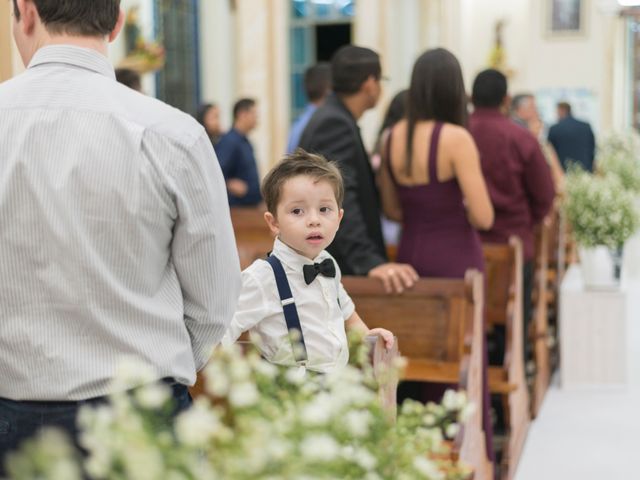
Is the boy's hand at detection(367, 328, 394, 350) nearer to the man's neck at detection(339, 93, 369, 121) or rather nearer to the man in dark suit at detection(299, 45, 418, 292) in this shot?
the man in dark suit at detection(299, 45, 418, 292)

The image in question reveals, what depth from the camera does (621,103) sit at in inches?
898

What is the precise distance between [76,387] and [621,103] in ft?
72.4

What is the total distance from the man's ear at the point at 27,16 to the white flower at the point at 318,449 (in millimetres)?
1271

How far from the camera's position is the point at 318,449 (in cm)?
112

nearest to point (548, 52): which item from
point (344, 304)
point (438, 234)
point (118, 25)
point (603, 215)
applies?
point (603, 215)

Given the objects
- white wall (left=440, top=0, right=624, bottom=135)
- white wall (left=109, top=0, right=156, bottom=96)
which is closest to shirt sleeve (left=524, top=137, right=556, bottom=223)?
white wall (left=109, top=0, right=156, bottom=96)

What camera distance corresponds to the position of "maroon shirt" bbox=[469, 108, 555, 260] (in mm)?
5906

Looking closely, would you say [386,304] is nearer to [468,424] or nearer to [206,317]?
[468,424]

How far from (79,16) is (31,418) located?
78 centimetres

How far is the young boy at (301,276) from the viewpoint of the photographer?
2693 millimetres

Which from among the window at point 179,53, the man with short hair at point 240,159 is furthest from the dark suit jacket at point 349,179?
the window at point 179,53

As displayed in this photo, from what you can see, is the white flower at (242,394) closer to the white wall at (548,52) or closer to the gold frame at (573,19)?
the white wall at (548,52)

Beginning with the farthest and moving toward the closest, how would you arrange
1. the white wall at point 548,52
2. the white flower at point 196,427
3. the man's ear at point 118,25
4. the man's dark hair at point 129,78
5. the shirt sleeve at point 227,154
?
the white wall at point 548,52 < the shirt sleeve at point 227,154 < the man's dark hair at point 129,78 < the man's ear at point 118,25 < the white flower at point 196,427

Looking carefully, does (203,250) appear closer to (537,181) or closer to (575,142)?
(537,181)
